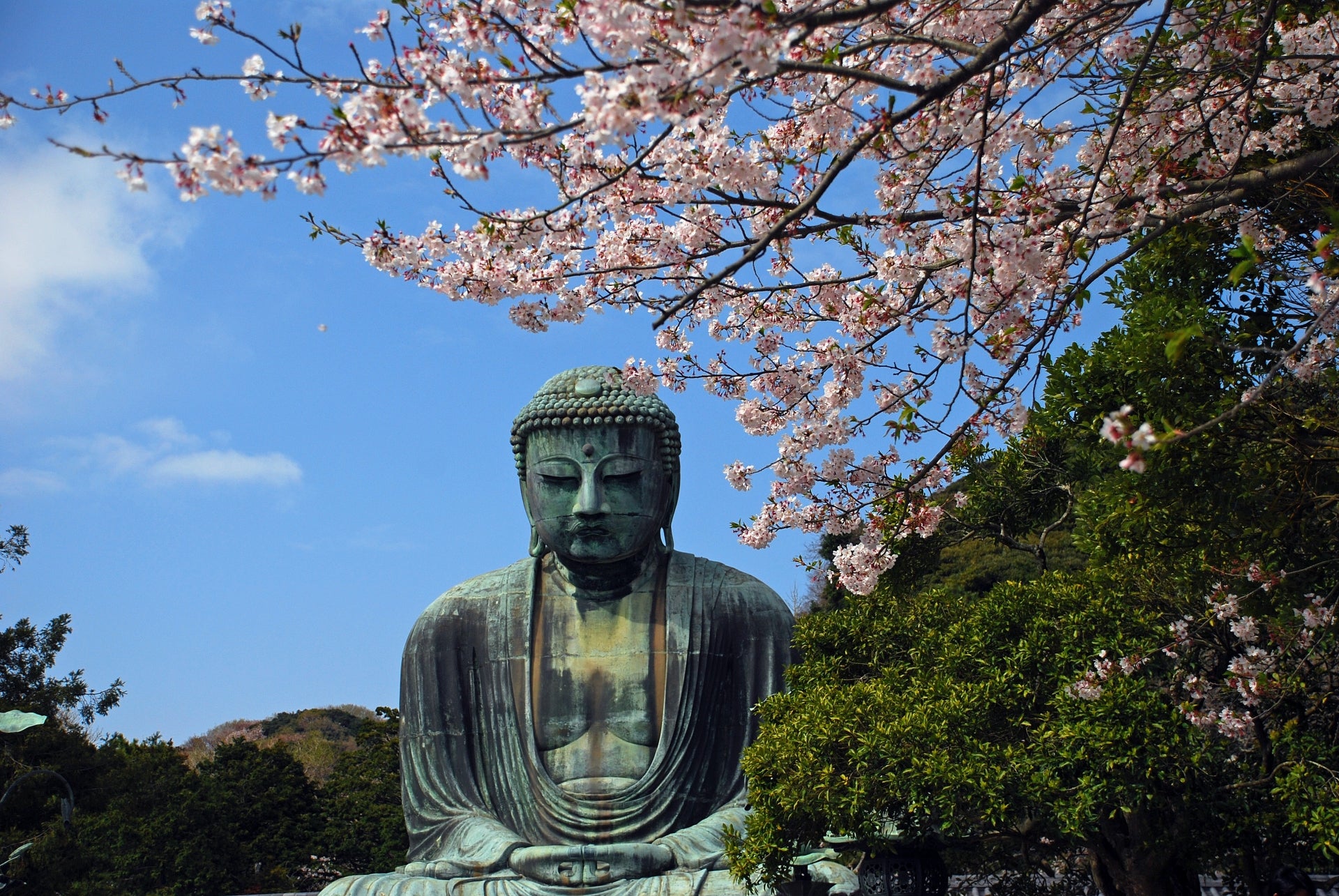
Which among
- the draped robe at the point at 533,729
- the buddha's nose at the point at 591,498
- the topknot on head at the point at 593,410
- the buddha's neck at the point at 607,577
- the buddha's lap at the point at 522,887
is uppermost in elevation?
the topknot on head at the point at 593,410

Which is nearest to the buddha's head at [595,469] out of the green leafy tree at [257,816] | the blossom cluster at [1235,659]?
the blossom cluster at [1235,659]

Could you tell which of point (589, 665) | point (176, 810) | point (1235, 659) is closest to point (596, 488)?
point (589, 665)

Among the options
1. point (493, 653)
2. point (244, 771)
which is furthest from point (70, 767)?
point (493, 653)

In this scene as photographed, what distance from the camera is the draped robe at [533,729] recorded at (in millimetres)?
8961

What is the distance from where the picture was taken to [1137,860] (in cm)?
935

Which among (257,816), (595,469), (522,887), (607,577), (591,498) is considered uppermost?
(595,469)

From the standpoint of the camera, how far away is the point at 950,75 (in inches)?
195

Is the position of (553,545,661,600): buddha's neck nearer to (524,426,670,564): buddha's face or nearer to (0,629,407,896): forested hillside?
(524,426,670,564): buddha's face

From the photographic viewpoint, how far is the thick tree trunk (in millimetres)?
9102

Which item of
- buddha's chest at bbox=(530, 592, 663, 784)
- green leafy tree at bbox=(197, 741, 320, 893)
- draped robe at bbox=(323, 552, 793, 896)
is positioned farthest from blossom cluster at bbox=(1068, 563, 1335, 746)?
green leafy tree at bbox=(197, 741, 320, 893)

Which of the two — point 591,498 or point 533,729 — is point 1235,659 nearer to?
point 591,498

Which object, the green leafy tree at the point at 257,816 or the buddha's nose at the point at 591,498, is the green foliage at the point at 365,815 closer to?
the green leafy tree at the point at 257,816

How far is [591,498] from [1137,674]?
154 inches

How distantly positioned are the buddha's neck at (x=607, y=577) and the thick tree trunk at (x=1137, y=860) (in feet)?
12.1
